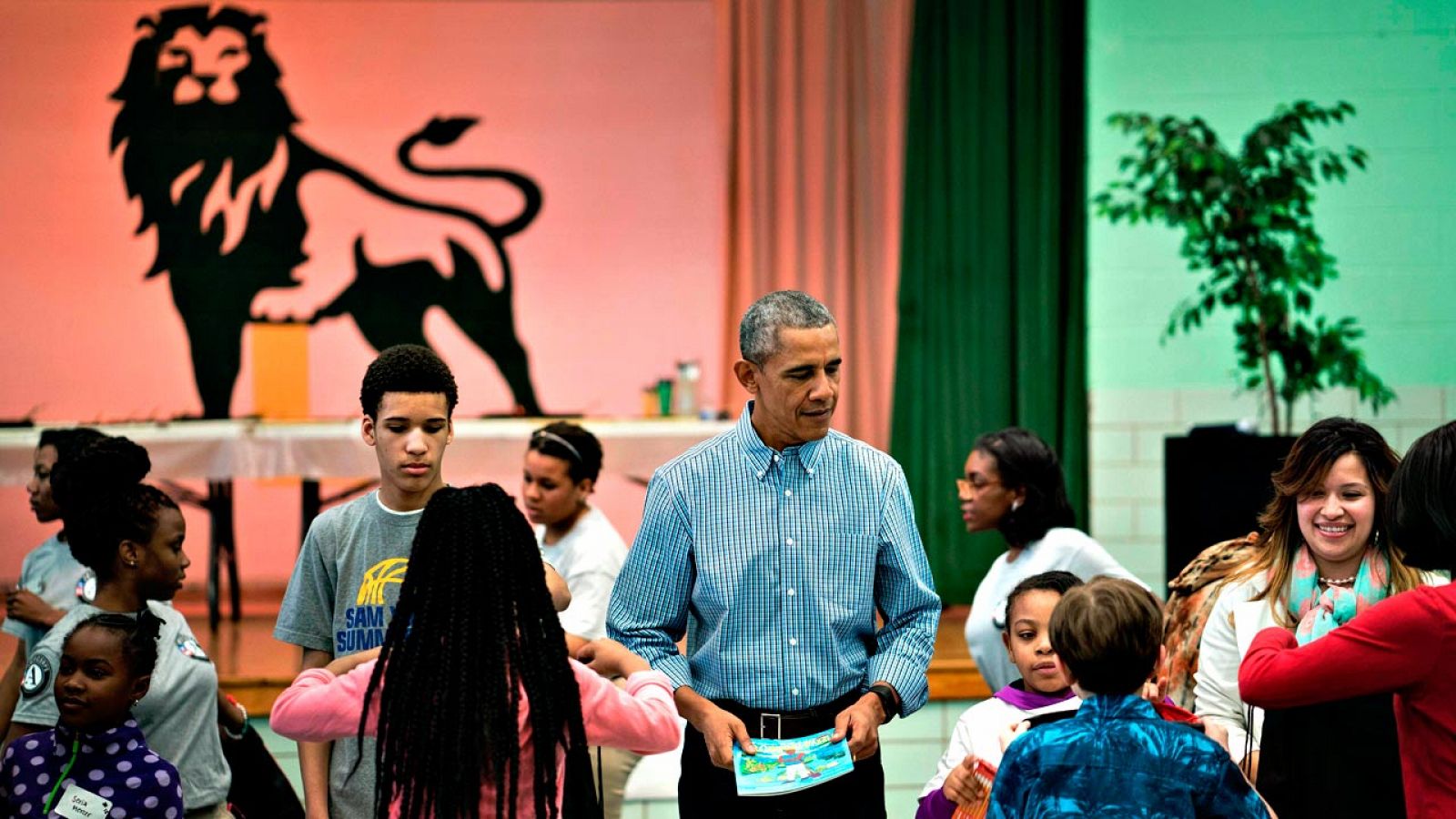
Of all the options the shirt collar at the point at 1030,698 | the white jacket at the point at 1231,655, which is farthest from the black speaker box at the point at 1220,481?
the shirt collar at the point at 1030,698

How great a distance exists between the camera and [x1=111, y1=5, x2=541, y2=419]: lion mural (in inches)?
290

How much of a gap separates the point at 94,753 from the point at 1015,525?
2093 mm

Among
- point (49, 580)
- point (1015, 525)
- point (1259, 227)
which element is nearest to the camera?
point (49, 580)

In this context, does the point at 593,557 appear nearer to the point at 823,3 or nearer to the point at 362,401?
the point at 362,401

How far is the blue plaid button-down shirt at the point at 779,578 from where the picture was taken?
2.36 meters

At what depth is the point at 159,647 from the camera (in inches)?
107

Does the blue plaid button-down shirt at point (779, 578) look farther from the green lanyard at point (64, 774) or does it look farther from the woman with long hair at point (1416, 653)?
the green lanyard at point (64, 774)

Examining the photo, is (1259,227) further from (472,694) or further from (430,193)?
(472,694)

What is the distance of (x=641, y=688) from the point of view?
208 cm

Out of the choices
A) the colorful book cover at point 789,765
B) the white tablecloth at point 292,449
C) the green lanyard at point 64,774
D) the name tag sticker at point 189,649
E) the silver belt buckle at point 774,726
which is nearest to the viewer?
the colorful book cover at point 789,765

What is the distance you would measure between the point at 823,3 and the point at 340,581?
5.34 meters

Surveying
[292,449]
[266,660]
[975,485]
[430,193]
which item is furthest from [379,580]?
[430,193]

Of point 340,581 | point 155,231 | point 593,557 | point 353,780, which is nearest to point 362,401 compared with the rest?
point 340,581

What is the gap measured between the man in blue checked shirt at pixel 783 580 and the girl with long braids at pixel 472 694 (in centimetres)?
34
